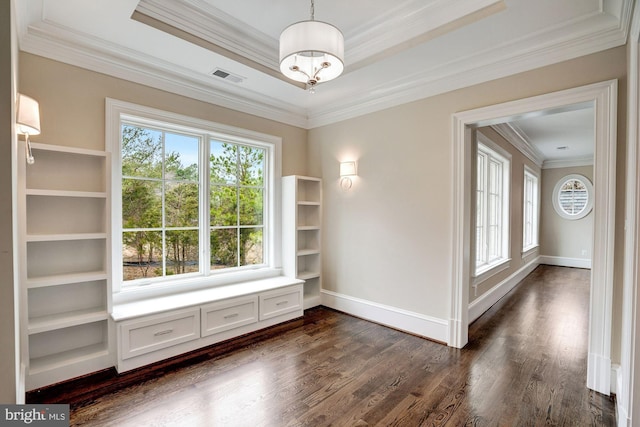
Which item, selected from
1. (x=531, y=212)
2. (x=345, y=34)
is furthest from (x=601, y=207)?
Answer: (x=531, y=212)

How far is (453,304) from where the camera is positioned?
2992mm

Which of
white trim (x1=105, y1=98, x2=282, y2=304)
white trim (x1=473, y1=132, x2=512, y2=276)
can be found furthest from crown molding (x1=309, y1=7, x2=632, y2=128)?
white trim (x1=105, y1=98, x2=282, y2=304)

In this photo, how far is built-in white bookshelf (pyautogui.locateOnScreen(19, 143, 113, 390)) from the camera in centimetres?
223

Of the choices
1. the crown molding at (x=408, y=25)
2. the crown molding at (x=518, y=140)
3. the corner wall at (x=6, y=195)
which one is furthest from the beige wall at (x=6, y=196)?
the crown molding at (x=518, y=140)

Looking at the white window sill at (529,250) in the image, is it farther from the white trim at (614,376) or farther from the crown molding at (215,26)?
the crown molding at (215,26)

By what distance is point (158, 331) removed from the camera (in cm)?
262

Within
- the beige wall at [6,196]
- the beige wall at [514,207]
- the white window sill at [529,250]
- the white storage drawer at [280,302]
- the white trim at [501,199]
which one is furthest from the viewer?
the white window sill at [529,250]

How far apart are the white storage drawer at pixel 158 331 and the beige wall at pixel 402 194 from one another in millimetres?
1962

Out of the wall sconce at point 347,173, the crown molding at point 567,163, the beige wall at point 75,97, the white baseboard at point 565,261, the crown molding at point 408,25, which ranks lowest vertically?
the white baseboard at point 565,261

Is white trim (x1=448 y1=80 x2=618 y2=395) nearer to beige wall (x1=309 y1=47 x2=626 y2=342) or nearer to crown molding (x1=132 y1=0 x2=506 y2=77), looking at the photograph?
beige wall (x1=309 y1=47 x2=626 y2=342)

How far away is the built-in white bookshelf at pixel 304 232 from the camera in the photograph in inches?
155

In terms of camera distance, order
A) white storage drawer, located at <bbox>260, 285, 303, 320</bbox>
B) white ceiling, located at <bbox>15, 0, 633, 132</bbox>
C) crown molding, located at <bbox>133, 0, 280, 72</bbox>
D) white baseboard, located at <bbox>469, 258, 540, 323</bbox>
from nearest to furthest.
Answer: white ceiling, located at <bbox>15, 0, 633, 132</bbox> < crown molding, located at <bbox>133, 0, 280, 72</bbox> < white storage drawer, located at <bbox>260, 285, 303, 320</bbox> < white baseboard, located at <bbox>469, 258, 540, 323</bbox>

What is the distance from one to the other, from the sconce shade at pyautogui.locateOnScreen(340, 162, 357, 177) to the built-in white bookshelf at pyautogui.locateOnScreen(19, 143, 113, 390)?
2527 millimetres

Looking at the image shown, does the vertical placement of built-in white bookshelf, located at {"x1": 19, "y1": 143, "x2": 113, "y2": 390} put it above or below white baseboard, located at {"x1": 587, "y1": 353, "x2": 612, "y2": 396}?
above
